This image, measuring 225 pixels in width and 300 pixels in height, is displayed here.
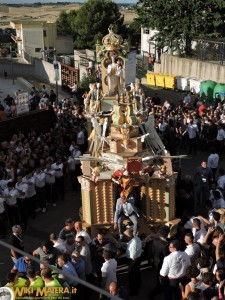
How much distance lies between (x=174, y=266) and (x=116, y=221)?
2.32 metres

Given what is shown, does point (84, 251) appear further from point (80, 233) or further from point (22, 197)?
point (22, 197)

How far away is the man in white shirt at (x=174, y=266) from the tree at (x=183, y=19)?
2358 centimetres

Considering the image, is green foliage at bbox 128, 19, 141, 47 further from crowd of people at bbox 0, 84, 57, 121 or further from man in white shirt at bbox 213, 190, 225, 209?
man in white shirt at bbox 213, 190, 225, 209

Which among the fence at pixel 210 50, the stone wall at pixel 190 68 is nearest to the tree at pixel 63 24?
the stone wall at pixel 190 68

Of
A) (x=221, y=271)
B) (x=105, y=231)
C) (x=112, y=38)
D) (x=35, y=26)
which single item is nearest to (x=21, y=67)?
(x=35, y=26)

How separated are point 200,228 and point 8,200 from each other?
4754 millimetres

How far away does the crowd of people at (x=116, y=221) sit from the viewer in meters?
6.96

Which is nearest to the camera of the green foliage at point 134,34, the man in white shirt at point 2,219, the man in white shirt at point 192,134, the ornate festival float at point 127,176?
the ornate festival float at point 127,176

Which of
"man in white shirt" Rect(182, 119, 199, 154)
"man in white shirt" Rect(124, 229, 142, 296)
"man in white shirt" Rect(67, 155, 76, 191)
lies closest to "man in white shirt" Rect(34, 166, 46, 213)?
"man in white shirt" Rect(67, 155, 76, 191)

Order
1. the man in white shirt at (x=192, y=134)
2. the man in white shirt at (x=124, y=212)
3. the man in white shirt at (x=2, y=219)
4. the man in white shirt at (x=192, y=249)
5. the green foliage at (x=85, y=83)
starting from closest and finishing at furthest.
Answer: the man in white shirt at (x=192, y=249) → the man in white shirt at (x=124, y=212) → the man in white shirt at (x=2, y=219) → the man in white shirt at (x=192, y=134) → the green foliage at (x=85, y=83)

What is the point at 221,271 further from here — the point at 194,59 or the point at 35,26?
the point at 35,26

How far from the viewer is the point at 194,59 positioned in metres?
28.6

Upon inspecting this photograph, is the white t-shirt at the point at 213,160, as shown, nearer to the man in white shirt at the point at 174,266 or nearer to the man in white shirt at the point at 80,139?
the man in white shirt at the point at 80,139

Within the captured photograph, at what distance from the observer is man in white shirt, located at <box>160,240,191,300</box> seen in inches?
283
